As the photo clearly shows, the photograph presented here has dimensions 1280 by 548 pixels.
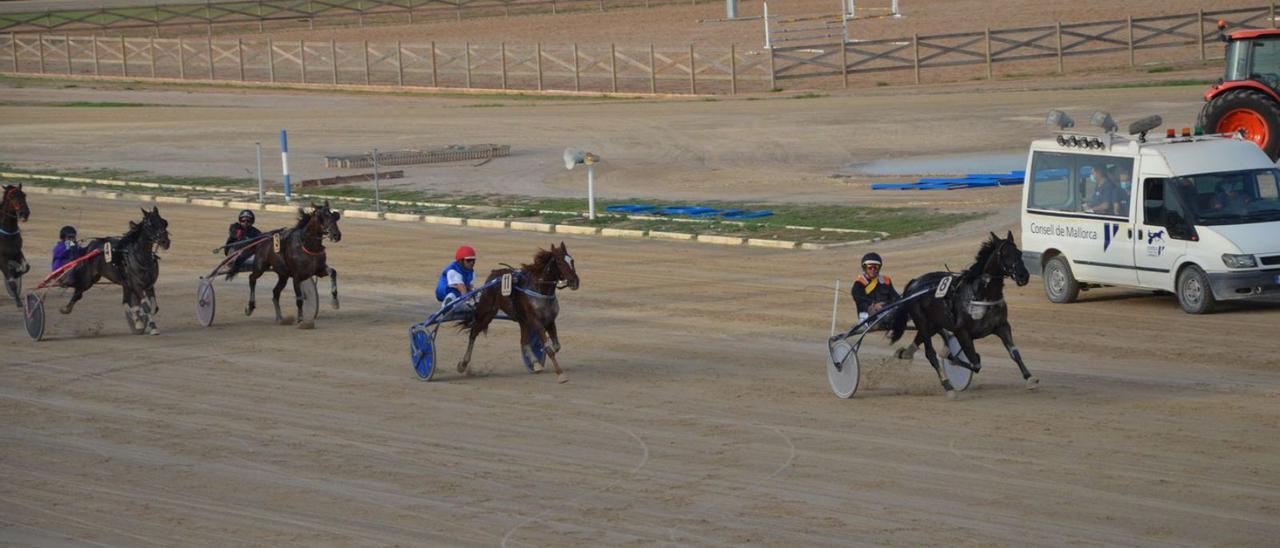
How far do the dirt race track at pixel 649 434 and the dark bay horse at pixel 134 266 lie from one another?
0.41 metres

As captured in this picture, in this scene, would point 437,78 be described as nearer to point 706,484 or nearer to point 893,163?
point 893,163

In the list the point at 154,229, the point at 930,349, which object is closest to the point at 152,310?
the point at 154,229

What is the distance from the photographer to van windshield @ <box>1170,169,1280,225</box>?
61.6 ft

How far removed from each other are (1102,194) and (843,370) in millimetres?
6091

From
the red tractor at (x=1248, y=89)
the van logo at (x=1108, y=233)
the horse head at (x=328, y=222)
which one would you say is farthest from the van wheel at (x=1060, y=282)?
the red tractor at (x=1248, y=89)

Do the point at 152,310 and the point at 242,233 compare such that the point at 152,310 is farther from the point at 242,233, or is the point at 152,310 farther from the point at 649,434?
the point at 649,434

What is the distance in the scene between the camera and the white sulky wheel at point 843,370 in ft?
49.1

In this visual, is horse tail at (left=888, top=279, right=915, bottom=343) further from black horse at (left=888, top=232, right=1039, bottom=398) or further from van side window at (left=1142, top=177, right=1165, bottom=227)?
van side window at (left=1142, top=177, right=1165, bottom=227)

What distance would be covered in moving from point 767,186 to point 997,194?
5.25 meters

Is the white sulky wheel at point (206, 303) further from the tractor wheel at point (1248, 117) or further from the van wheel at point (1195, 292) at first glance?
the tractor wheel at point (1248, 117)

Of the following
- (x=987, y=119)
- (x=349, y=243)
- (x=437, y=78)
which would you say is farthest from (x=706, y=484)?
(x=437, y=78)

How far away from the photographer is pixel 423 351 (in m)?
16.7

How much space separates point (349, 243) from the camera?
28.2 metres

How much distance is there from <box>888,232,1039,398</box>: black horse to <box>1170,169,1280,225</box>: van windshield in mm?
5168
